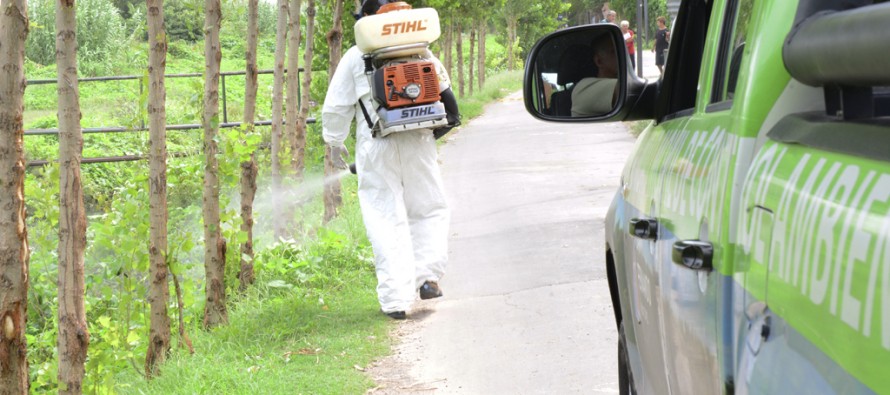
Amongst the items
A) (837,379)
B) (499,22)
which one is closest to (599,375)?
(837,379)

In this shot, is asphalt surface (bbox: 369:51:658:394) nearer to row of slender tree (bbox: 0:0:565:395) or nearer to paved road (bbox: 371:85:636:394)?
paved road (bbox: 371:85:636:394)

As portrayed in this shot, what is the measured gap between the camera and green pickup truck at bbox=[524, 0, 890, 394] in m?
1.34

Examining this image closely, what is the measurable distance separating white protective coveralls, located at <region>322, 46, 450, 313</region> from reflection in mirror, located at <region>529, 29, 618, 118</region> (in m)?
4.13

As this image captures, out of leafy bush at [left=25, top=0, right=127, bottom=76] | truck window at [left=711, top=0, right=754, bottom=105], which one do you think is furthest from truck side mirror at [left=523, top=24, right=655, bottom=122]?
leafy bush at [left=25, top=0, right=127, bottom=76]

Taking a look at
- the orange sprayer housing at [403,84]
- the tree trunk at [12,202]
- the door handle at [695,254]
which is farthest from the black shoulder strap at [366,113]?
the door handle at [695,254]

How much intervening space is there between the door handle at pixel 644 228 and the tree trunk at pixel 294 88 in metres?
8.93

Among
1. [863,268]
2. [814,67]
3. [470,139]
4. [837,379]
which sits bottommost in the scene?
[470,139]

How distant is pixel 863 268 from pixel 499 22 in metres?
49.3

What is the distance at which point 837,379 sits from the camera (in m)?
1.36

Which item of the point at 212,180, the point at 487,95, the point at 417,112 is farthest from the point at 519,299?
the point at 487,95

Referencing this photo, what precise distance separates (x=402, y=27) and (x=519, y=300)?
2.02 metres

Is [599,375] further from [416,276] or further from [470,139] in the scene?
[470,139]

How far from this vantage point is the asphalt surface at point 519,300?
6.41 metres

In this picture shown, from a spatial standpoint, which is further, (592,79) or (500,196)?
(500,196)
